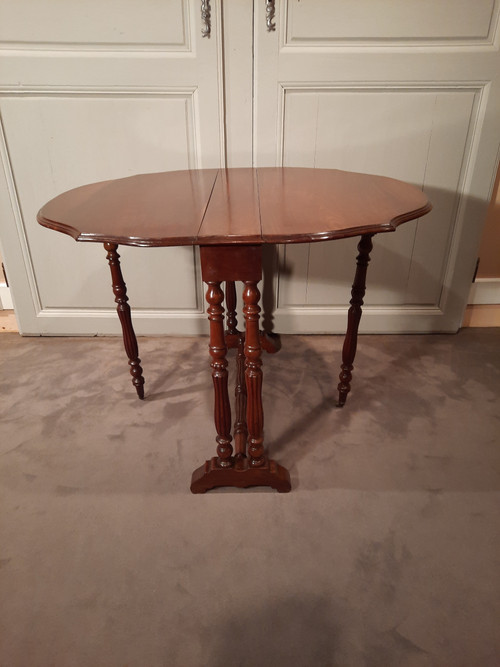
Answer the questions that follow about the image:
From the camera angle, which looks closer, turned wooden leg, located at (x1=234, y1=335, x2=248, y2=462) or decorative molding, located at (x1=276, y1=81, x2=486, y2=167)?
turned wooden leg, located at (x1=234, y1=335, x2=248, y2=462)

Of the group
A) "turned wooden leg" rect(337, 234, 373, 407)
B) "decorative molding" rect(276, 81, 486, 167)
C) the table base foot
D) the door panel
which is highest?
the door panel

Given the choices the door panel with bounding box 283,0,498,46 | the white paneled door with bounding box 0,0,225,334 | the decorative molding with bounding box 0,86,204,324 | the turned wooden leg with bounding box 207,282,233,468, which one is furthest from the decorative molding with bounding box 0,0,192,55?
the turned wooden leg with bounding box 207,282,233,468

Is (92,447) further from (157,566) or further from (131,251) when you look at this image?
(131,251)

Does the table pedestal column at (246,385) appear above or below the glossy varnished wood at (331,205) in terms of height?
below

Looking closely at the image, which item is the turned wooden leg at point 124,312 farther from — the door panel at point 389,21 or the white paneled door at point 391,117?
the door panel at point 389,21

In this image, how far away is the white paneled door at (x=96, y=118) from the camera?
1.59 metres

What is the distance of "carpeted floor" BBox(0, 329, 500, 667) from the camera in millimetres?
920

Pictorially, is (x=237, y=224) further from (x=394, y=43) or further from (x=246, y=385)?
(x=394, y=43)

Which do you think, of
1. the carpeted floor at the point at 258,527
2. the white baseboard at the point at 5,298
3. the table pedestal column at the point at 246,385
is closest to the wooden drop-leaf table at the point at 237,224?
the table pedestal column at the point at 246,385

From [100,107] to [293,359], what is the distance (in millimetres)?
1311

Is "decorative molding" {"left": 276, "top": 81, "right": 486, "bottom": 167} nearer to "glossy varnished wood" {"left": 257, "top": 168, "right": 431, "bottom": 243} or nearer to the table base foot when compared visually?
"glossy varnished wood" {"left": 257, "top": 168, "right": 431, "bottom": 243}

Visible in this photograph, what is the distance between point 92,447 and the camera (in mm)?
1453

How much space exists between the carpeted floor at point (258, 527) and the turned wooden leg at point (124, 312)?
117mm

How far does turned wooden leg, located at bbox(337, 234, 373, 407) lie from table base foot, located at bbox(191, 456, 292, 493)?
46 centimetres
